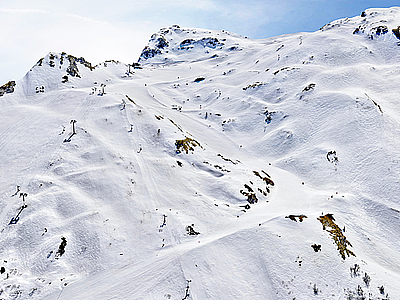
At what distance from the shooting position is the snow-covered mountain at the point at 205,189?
15422 mm

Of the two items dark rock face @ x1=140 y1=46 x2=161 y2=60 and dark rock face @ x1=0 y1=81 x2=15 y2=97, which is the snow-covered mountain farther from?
dark rock face @ x1=140 y1=46 x2=161 y2=60

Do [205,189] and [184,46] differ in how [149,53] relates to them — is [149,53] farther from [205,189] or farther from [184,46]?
[205,189]

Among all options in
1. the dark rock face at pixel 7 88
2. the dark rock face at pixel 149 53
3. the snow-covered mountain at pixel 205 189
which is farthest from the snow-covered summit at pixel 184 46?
the dark rock face at pixel 7 88

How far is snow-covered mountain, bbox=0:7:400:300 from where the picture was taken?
50.6 feet

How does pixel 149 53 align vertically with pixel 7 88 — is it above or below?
above

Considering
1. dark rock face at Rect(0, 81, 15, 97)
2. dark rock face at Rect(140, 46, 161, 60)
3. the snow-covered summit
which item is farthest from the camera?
dark rock face at Rect(140, 46, 161, 60)

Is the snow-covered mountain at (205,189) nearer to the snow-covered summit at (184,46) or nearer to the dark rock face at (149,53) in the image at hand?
the snow-covered summit at (184,46)

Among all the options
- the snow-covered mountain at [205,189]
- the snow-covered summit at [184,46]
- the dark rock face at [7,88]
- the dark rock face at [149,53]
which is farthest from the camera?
the dark rock face at [149,53]

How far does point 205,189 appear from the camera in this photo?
83.6 ft

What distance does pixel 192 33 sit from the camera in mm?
144125

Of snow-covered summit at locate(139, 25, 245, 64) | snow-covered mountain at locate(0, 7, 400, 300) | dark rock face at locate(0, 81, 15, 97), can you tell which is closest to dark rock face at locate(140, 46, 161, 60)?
snow-covered summit at locate(139, 25, 245, 64)

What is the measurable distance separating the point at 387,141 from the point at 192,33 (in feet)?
446

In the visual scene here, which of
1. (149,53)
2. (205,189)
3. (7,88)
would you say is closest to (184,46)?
(149,53)

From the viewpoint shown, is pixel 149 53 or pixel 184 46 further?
pixel 184 46
